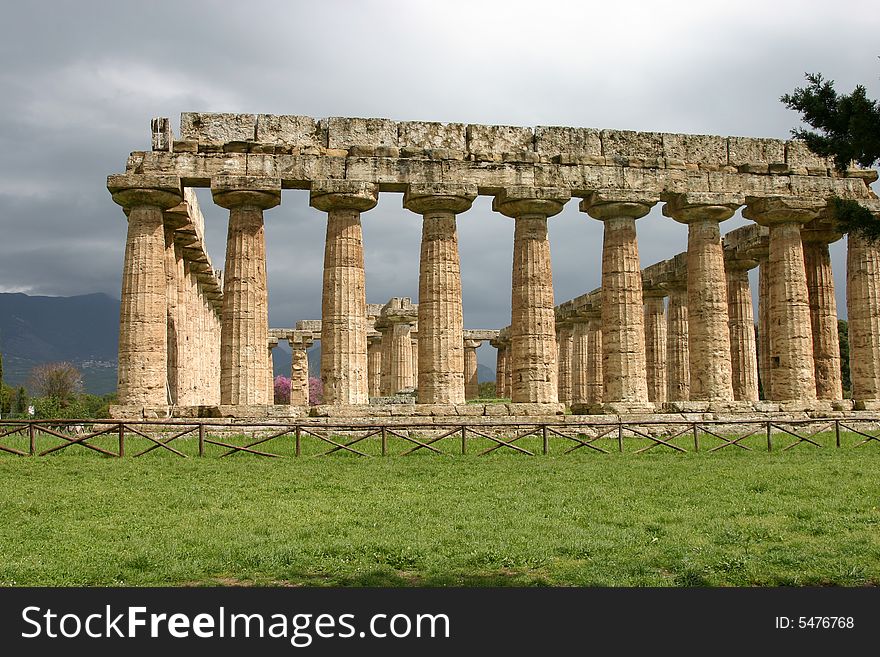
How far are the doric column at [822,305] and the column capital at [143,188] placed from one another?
2749cm

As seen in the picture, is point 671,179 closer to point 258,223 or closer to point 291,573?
point 258,223

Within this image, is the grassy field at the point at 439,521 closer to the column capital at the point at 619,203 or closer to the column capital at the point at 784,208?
the column capital at the point at 619,203

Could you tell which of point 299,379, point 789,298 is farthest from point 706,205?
point 299,379

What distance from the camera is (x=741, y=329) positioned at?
4119 centimetres

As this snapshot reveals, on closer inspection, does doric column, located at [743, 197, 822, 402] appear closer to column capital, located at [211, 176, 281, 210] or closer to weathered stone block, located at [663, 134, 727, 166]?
weathered stone block, located at [663, 134, 727, 166]

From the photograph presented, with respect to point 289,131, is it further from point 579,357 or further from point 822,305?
point 579,357

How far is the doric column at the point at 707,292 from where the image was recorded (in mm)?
32875

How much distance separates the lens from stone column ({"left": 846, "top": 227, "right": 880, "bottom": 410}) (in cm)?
3484

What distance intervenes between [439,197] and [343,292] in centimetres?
524

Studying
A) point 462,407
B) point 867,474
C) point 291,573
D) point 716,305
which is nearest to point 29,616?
point 291,573

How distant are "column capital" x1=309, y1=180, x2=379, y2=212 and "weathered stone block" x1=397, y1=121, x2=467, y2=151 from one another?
2.38 m

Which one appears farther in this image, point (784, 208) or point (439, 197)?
point (784, 208)

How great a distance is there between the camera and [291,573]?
1094 centimetres

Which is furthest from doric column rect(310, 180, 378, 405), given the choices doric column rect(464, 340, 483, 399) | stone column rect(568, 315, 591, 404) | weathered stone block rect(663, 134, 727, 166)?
doric column rect(464, 340, 483, 399)
